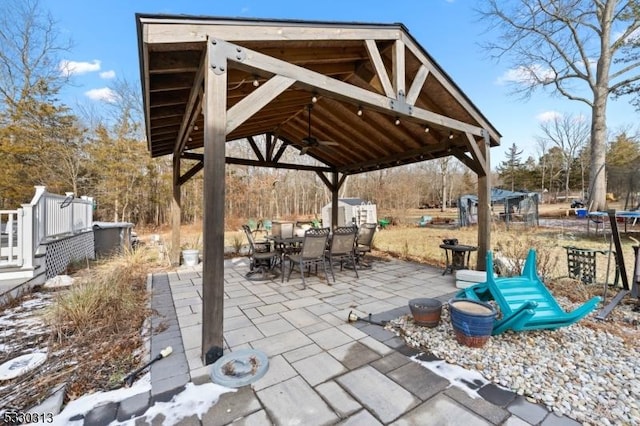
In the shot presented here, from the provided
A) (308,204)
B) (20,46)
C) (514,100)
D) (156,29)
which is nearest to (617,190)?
(514,100)

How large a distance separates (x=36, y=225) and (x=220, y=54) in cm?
445

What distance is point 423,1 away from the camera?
23.1 ft

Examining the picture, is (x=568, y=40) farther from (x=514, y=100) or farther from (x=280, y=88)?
(x=280, y=88)

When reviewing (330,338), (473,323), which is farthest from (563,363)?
(330,338)

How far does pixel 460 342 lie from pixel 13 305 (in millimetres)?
5552

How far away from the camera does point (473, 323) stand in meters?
2.39

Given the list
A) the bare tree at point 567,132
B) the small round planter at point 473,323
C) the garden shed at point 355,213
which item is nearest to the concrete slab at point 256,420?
the small round planter at point 473,323

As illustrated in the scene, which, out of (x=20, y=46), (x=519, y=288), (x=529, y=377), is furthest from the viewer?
(x=20, y=46)

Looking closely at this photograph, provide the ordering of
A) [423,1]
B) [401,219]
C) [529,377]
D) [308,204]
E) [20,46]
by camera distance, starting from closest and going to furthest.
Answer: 1. [529,377]
2. [423,1]
3. [20,46]
4. [401,219]
5. [308,204]

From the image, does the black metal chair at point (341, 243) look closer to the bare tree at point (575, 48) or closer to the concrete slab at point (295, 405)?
the concrete slab at point (295, 405)

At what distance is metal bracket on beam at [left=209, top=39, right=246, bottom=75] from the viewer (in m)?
2.25

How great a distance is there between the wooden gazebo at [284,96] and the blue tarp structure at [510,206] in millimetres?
11456

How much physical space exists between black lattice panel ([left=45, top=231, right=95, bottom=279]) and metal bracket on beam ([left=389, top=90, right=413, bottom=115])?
6.06 metres

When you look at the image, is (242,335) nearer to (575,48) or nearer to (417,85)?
(417,85)
